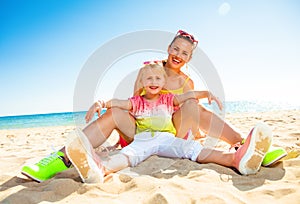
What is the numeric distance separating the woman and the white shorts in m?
0.19

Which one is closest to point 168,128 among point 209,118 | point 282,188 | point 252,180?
point 209,118

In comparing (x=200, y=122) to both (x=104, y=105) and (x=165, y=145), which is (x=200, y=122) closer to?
(x=165, y=145)

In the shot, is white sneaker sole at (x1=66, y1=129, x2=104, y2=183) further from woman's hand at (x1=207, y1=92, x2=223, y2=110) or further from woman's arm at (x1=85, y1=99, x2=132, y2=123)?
woman's hand at (x1=207, y1=92, x2=223, y2=110)

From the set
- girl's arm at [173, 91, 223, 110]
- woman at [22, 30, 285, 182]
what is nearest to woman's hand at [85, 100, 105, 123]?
woman at [22, 30, 285, 182]

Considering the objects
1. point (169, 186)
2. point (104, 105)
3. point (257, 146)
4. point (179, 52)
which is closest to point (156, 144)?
point (104, 105)

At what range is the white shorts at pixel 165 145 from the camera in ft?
6.46

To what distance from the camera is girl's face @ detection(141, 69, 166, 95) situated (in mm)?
2197

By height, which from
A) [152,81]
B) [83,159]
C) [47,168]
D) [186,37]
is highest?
[186,37]

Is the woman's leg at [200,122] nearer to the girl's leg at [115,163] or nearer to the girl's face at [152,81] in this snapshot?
the girl's face at [152,81]

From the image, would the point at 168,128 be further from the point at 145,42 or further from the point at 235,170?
the point at 145,42

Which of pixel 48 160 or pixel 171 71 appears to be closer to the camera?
pixel 48 160

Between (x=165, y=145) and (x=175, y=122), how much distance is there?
1.09 feet

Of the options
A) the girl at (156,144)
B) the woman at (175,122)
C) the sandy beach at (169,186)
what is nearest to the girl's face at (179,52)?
the woman at (175,122)

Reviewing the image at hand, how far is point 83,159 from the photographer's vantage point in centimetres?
146
